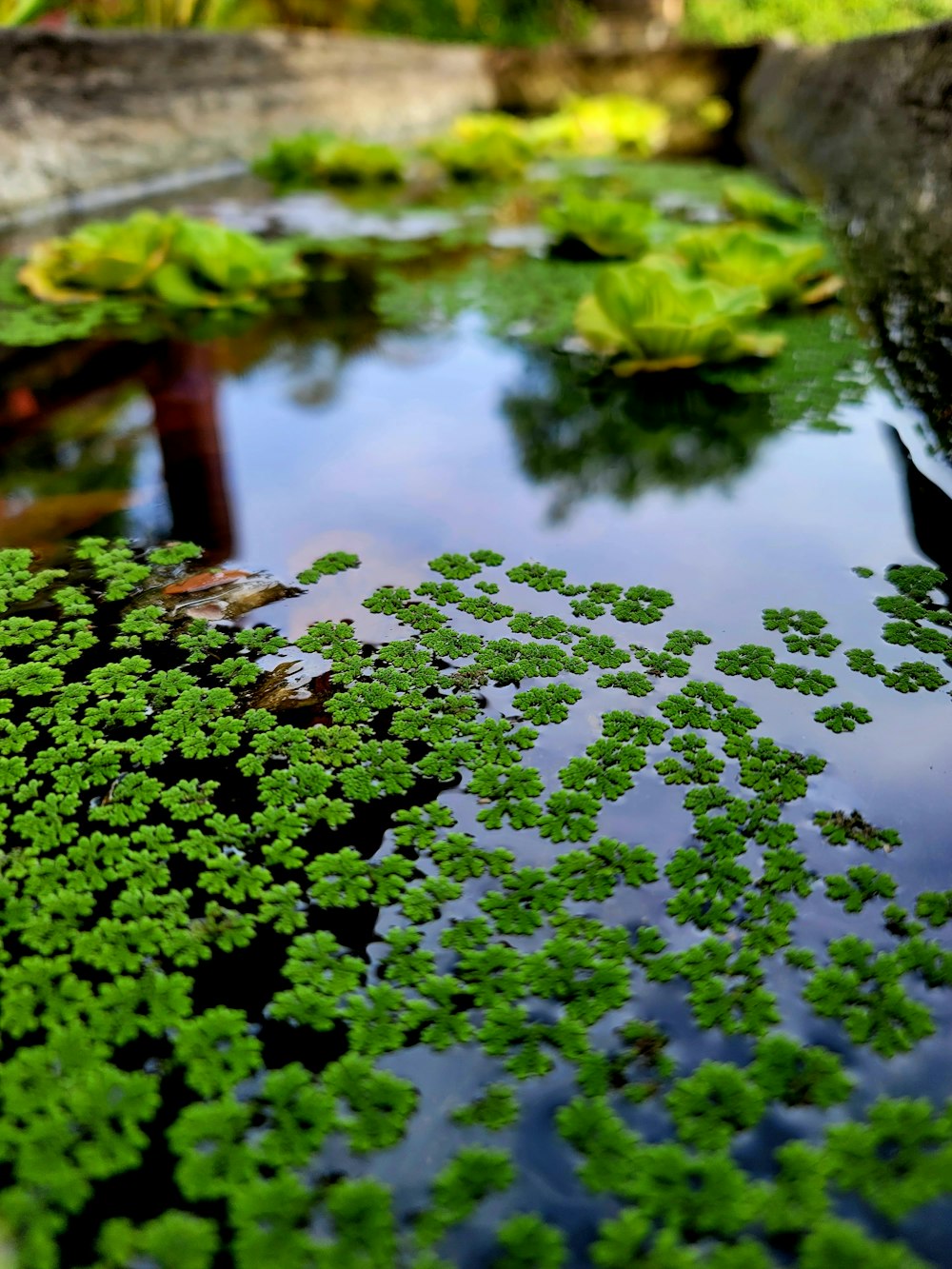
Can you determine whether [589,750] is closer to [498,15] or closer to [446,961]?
[446,961]

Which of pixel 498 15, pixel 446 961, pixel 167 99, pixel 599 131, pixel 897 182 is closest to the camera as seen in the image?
pixel 446 961

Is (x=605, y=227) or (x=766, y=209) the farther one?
(x=766, y=209)

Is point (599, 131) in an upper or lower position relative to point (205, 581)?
upper

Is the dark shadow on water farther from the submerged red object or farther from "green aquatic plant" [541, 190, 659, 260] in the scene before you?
"green aquatic plant" [541, 190, 659, 260]

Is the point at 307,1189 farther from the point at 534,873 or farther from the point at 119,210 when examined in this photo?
the point at 119,210

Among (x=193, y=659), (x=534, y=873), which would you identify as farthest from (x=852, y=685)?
(x=193, y=659)

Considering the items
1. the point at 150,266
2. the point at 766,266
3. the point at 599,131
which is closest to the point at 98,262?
the point at 150,266
